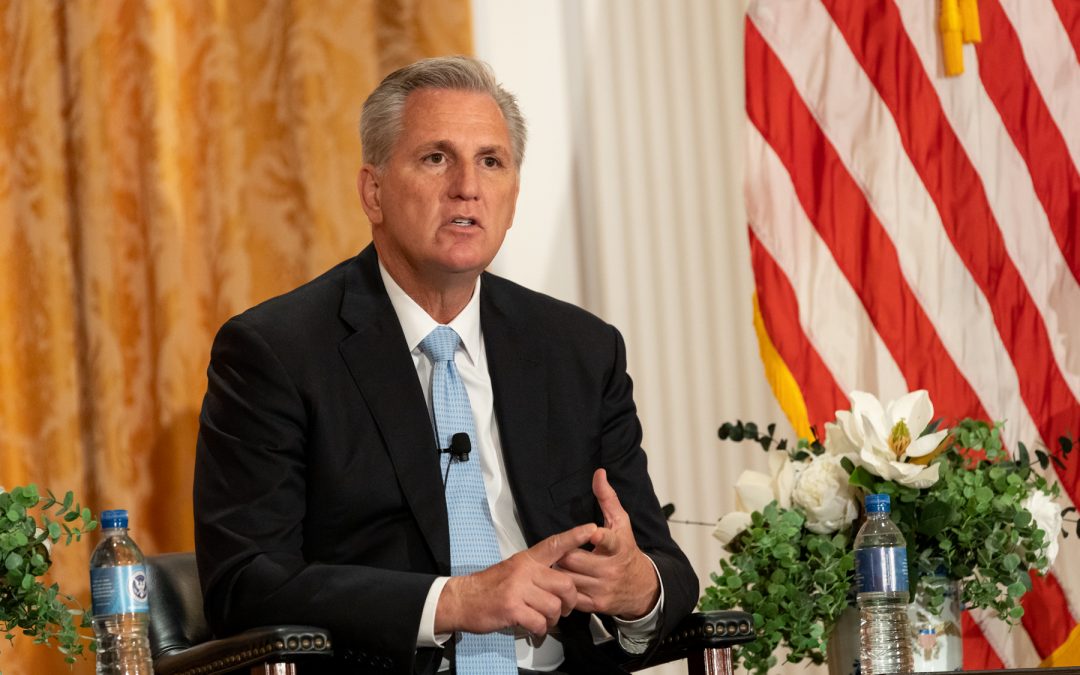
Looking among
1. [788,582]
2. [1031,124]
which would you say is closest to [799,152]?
[1031,124]

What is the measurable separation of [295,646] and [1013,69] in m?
2.67

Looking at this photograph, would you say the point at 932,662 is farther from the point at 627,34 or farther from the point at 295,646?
the point at 627,34

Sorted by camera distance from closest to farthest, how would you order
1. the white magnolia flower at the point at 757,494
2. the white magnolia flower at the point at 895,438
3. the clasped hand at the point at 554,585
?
the clasped hand at the point at 554,585
the white magnolia flower at the point at 895,438
the white magnolia flower at the point at 757,494

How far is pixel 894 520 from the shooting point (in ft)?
9.00

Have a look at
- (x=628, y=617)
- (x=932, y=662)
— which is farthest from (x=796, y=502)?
(x=628, y=617)

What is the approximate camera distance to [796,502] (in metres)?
2.82

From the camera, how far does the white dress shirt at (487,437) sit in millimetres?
2391

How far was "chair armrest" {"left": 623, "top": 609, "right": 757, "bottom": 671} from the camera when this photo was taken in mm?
2312

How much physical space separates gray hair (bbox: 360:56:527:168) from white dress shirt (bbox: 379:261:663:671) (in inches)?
9.2

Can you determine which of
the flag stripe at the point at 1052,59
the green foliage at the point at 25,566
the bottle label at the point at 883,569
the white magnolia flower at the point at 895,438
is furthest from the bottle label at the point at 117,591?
the flag stripe at the point at 1052,59

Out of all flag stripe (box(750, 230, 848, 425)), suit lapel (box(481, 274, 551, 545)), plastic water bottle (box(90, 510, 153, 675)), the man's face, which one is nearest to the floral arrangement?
suit lapel (box(481, 274, 551, 545))

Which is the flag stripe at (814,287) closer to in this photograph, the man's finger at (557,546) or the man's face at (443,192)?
the man's face at (443,192)

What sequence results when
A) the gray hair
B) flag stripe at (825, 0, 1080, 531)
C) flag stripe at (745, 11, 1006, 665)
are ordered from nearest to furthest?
the gray hair
flag stripe at (825, 0, 1080, 531)
flag stripe at (745, 11, 1006, 665)

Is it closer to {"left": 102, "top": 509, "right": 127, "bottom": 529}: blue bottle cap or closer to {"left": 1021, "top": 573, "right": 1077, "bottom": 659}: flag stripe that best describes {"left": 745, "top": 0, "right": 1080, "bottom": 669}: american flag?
{"left": 1021, "top": 573, "right": 1077, "bottom": 659}: flag stripe
